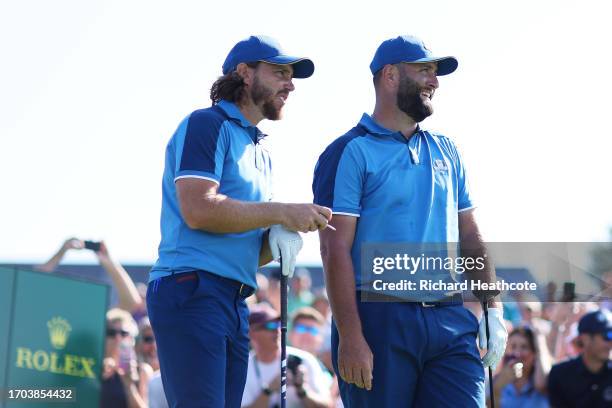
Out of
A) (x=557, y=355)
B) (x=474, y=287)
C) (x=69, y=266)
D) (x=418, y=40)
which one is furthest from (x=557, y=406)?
(x=69, y=266)

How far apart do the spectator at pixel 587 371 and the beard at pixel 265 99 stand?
4644 mm

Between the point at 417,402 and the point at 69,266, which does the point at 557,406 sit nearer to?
the point at 417,402

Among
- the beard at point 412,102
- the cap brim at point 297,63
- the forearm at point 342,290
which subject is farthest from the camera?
the beard at point 412,102

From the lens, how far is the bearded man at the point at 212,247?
4.86 metres

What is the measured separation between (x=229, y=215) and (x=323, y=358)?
6204 mm

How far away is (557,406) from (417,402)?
415 cm

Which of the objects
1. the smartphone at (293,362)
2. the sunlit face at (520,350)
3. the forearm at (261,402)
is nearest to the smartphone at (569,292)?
the sunlit face at (520,350)

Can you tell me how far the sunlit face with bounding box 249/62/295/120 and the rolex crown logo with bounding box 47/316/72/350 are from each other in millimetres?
4259

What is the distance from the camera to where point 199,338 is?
15.9 ft

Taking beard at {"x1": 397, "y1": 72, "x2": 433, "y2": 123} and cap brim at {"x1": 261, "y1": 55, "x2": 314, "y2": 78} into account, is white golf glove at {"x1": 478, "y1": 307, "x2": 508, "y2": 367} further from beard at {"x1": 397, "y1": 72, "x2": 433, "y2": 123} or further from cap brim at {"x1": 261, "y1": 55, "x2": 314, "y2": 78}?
cap brim at {"x1": 261, "y1": 55, "x2": 314, "y2": 78}

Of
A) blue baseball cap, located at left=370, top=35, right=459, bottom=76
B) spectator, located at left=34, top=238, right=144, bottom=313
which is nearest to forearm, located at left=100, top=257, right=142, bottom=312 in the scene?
spectator, located at left=34, top=238, right=144, bottom=313

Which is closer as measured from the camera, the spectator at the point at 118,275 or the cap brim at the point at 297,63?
the cap brim at the point at 297,63

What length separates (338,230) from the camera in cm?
542

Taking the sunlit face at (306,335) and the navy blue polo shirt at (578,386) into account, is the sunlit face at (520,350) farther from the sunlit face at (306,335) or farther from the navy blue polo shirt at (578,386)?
the sunlit face at (306,335)
